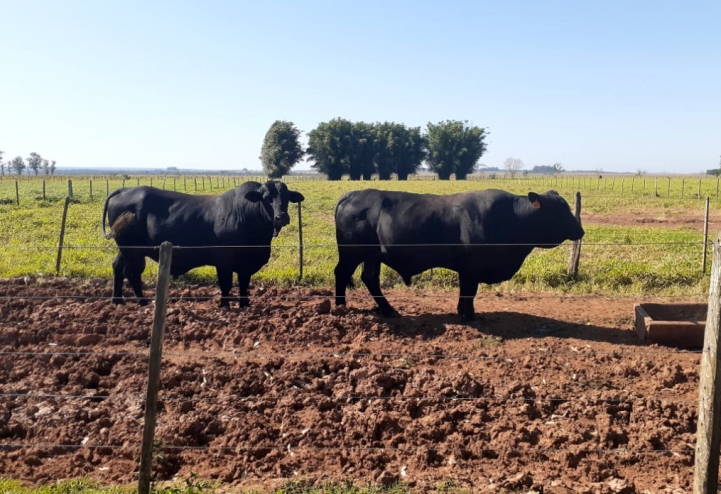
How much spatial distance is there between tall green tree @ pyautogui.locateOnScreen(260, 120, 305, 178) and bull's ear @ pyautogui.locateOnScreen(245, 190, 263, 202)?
70471 mm

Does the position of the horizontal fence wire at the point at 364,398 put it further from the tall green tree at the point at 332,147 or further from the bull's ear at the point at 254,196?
the tall green tree at the point at 332,147

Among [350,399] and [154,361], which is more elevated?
[154,361]

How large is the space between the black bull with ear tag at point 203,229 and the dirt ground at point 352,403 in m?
1.31

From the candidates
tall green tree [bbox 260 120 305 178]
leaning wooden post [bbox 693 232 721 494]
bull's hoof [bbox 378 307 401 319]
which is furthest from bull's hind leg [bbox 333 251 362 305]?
tall green tree [bbox 260 120 305 178]

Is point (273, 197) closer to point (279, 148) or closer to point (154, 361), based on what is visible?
point (154, 361)

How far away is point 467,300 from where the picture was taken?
Answer: 873 cm

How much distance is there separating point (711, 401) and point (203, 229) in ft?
26.2

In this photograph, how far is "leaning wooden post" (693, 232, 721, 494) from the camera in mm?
3613

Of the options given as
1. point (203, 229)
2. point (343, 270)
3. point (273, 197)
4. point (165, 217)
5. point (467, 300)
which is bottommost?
point (467, 300)

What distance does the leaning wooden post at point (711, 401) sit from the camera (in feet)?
11.9

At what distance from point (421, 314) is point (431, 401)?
3.75m

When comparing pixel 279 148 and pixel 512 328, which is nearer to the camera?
pixel 512 328

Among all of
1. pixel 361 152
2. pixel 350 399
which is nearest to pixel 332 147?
pixel 361 152

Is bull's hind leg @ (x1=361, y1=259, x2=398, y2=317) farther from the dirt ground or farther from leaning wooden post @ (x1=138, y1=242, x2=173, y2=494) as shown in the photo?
leaning wooden post @ (x1=138, y1=242, x2=173, y2=494)
